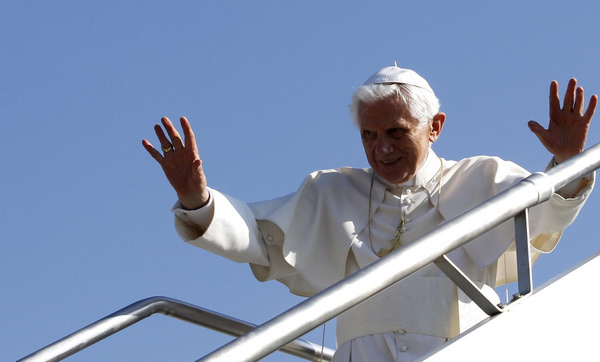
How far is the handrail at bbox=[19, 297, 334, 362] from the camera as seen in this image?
12.0 feet

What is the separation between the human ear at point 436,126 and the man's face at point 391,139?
0.41 feet

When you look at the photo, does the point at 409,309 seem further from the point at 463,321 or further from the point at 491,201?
the point at 491,201

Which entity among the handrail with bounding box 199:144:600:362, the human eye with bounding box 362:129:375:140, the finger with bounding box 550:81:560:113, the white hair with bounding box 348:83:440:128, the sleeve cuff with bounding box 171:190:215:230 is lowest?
the handrail with bounding box 199:144:600:362

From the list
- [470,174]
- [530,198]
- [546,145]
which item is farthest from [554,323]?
→ [470,174]

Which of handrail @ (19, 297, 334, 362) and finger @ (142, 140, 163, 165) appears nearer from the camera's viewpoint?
handrail @ (19, 297, 334, 362)

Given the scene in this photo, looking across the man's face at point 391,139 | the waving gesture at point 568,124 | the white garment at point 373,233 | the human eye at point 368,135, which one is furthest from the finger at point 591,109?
the human eye at point 368,135

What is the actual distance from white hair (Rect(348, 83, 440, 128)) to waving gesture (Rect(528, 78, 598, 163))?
0.86 metres

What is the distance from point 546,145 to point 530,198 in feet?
2.88

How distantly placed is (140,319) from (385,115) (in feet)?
5.06

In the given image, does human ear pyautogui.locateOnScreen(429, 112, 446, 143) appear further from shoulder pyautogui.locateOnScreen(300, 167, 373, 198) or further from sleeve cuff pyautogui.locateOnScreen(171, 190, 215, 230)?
sleeve cuff pyautogui.locateOnScreen(171, 190, 215, 230)

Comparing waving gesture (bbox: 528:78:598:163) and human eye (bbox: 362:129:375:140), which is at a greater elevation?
human eye (bbox: 362:129:375:140)

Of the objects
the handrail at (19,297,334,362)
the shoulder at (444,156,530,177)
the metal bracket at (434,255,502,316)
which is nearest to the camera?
the metal bracket at (434,255,502,316)

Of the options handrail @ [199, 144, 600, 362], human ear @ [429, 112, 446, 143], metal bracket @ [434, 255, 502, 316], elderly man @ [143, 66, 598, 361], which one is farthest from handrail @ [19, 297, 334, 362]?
metal bracket @ [434, 255, 502, 316]

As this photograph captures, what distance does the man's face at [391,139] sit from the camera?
15.0 ft
